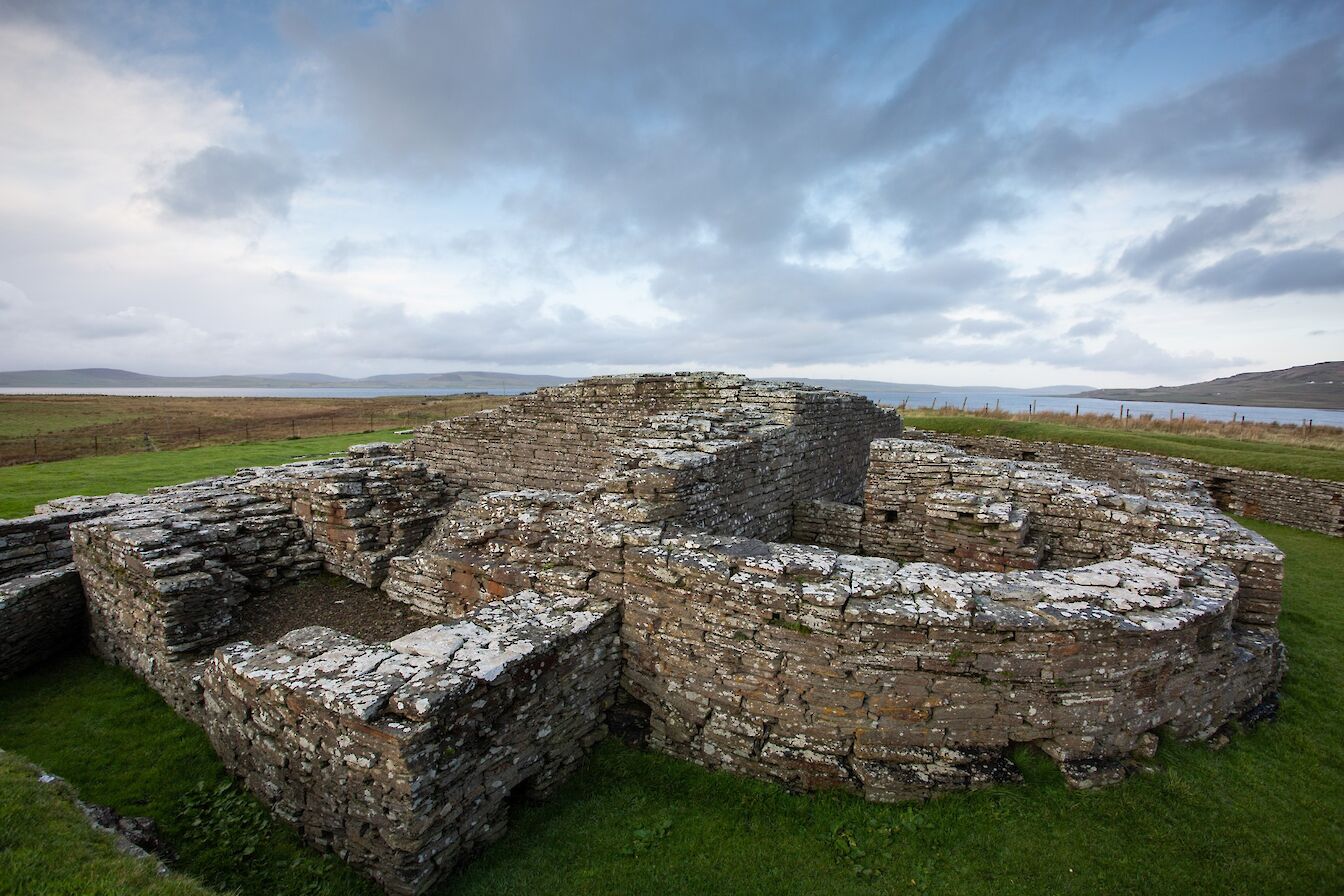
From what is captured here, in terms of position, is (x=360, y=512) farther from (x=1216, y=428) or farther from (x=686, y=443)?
(x=1216, y=428)

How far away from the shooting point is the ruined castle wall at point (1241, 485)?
13.4m

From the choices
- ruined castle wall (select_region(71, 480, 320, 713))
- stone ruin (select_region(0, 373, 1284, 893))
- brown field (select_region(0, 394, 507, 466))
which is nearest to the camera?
stone ruin (select_region(0, 373, 1284, 893))

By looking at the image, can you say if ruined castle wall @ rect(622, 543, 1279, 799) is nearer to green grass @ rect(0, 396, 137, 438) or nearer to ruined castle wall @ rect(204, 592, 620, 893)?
ruined castle wall @ rect(204, 592, 620, 893)

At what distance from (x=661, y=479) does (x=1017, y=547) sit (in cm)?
511

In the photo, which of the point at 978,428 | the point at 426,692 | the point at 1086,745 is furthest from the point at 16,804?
the point at 978,428

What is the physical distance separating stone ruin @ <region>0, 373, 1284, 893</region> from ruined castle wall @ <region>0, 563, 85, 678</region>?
3 centimetres

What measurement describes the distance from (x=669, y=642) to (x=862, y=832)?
226cm

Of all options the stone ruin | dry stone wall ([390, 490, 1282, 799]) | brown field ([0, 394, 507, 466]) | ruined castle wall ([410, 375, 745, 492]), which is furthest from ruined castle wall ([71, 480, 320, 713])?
brown field ([0, 394, 507, 466])

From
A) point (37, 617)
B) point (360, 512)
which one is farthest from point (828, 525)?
point (37, 617)

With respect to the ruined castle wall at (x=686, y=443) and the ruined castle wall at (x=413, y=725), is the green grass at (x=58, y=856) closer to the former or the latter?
the ruined castle wall at (x=413, y=725)

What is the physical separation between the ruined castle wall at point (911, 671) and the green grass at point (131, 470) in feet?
56.7

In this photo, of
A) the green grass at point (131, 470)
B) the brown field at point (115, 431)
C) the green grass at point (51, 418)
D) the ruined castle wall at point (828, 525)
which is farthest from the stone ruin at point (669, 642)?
the green grass at point (51, 418)

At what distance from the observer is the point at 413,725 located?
402 cm

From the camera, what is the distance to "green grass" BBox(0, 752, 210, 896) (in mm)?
2992
